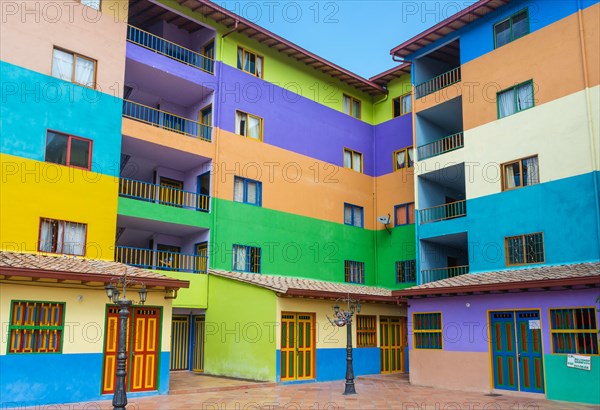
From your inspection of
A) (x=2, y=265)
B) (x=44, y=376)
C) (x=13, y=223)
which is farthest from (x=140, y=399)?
(x=13, y=223)

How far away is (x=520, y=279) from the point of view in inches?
687

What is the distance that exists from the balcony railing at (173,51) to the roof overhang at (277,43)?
173cm

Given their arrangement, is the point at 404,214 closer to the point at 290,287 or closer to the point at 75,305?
the point at 290,287

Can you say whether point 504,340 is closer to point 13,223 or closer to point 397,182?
point 397,182

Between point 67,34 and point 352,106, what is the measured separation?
1549cm

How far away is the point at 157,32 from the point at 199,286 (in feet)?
36.3

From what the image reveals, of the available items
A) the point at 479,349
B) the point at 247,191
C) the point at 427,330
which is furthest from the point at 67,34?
the point at 479,349

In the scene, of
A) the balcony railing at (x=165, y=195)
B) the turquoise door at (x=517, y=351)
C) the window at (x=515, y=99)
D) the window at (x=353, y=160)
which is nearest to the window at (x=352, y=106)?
the window at (x=353, y=160)

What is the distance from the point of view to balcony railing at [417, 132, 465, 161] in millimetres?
25525

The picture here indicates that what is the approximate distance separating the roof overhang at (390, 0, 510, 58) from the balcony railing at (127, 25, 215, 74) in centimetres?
868

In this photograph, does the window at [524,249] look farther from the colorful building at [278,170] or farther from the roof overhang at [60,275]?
the roof overhang at [60,275]

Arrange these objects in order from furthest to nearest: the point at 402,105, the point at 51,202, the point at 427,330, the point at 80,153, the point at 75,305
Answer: the point at 402,105, the point at 427,330, the point at 80,153, the point at 51,202, the point at 75,305

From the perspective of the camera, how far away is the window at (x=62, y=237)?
1800 centimetres

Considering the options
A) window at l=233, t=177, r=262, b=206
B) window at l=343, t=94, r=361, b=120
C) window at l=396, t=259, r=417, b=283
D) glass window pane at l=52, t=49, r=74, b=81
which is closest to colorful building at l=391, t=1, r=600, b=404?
window at l=396, t=259, r=417, b=283
